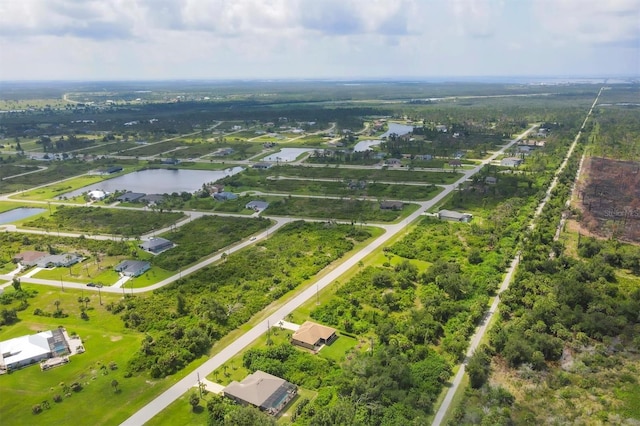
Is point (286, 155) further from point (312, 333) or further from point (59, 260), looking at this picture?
point (312, 333)

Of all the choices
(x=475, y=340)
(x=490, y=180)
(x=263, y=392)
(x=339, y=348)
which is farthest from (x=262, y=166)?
(x=263, y=392)

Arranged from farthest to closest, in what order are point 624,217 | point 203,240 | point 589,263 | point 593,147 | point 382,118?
1. point 382,118
2. point 593,147
3. point 624,217
4. point 203,240
5. point 589,263

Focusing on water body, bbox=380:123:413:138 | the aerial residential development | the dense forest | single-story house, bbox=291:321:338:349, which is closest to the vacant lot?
the aerial residential development

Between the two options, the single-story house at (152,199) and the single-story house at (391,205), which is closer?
the single-story house at (391,205)

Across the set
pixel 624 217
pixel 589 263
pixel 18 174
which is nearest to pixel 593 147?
pixel 624 217

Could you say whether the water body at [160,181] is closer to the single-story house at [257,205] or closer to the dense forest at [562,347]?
the single-story house at [257,205]

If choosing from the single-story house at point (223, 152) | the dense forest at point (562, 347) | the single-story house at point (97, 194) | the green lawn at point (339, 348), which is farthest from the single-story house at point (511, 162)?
the single-story house at point (97, 194)

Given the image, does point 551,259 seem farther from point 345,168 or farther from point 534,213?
point 345,168
